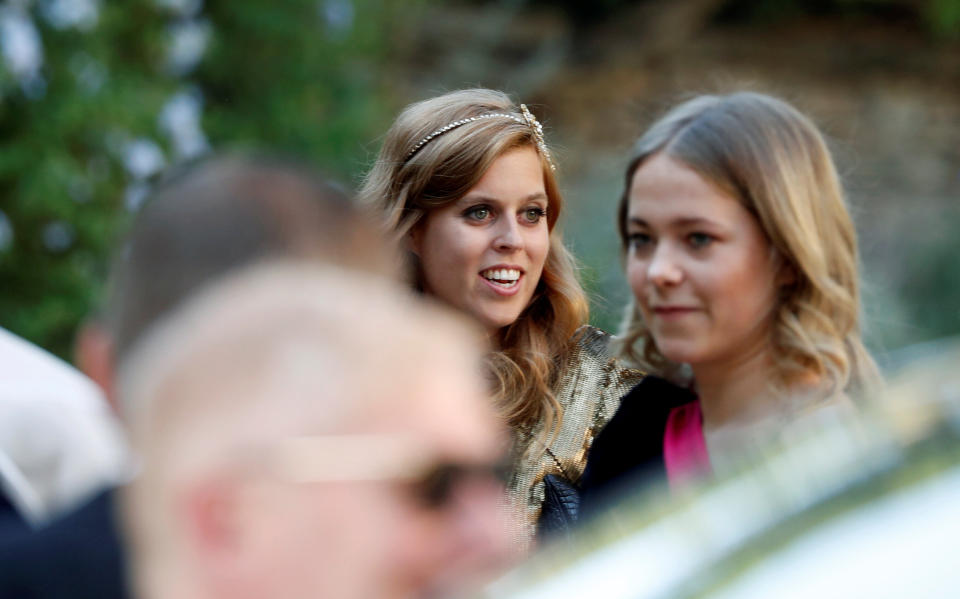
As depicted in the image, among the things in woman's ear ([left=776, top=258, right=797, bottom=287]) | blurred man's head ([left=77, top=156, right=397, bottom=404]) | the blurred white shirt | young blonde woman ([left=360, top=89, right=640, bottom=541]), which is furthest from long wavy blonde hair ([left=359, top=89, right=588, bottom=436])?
blurred man's head ([left=77, top=156, right=397, bottom=404])

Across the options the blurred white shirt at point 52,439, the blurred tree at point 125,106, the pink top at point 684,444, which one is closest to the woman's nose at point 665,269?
the pink top at point 684,444

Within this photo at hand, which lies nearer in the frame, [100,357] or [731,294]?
[100,357]

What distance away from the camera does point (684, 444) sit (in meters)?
2.68

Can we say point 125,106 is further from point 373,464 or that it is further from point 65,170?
point 373,464

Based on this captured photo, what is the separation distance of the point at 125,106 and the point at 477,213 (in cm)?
488

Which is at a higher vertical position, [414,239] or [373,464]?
[373,464]

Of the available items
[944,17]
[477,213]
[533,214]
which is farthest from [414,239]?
[944,17]

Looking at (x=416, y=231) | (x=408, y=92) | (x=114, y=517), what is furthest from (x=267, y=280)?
(x=408, y=92)

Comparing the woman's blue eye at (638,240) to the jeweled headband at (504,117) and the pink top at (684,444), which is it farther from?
the pink top at (684,444)

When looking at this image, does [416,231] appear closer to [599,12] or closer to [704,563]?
[704,563]

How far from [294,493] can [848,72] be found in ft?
41.9

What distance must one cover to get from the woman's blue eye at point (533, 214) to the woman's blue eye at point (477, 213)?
102 mm

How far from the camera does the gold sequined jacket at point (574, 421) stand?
2582mm

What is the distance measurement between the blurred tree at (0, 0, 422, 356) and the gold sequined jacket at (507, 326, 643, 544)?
4.07 m
